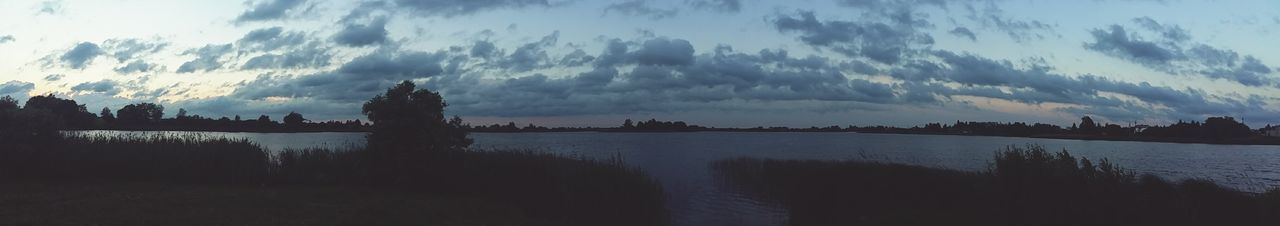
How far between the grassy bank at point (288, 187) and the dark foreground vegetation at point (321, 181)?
0.04 m

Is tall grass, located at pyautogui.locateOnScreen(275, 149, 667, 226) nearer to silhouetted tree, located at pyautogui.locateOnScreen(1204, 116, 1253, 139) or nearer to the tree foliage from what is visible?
the tree foliage

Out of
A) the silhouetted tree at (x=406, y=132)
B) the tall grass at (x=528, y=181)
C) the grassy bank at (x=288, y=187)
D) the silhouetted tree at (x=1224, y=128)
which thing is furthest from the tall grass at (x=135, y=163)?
the silhouetted tree at (x=1224, y=128)

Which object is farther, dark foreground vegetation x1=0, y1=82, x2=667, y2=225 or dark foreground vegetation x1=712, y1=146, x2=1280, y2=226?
dark foreground vegetation x1=0, y1=82, x2=667, y2=225

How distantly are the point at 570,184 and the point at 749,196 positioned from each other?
29.2 ft

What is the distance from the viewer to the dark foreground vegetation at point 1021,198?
14.7 metres

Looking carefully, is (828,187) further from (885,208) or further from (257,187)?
(257,187)

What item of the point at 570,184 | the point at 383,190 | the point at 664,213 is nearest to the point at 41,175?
the point at 383,190

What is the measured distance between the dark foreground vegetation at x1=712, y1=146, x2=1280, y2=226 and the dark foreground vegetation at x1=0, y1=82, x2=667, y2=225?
19.8 feet

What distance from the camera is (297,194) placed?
67.1 feet

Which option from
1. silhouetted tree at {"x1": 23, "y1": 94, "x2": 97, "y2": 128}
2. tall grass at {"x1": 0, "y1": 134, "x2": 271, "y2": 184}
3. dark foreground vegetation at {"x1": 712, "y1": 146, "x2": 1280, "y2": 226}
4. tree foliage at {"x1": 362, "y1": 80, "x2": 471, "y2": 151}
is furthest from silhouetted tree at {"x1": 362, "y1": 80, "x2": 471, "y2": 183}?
silhouetted tree at {"x1": 23, "y1": 94, "x2": 97, "y2": 128}

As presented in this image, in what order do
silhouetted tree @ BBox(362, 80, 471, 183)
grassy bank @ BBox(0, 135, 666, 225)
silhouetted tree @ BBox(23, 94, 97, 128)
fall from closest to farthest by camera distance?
grassy bank @ BBox(0, 135, 666, 225)
silhouetted tree @ BBox(362, 80, 471, 183)
silhouetted tree @ BBox(23, 94, 97, 128)

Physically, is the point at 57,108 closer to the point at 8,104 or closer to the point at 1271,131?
the point at 8,104

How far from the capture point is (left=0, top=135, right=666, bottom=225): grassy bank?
1658cm

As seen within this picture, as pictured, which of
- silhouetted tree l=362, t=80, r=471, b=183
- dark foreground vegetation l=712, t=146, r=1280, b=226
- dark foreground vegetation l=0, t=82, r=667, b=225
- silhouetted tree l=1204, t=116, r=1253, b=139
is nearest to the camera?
dark foreground vegetation l=712, t=146, r=1280, b=226
